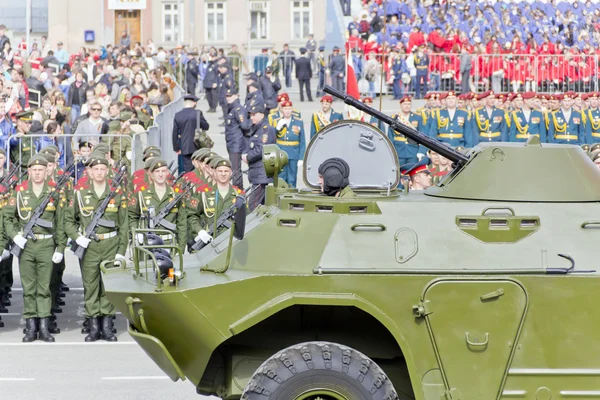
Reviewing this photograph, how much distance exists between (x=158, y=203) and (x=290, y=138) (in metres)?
6.67

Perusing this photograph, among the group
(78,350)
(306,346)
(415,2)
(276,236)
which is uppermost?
(415,2)

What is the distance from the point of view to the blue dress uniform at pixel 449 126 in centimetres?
2131

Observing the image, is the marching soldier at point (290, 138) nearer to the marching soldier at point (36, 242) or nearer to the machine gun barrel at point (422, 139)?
the marching soldier at point (36, 242)

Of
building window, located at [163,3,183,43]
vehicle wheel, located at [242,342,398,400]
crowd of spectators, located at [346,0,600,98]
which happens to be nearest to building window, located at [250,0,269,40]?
building window, located at [163,3,183,43]

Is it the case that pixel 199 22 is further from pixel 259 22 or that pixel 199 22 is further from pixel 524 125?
pixel 524 125

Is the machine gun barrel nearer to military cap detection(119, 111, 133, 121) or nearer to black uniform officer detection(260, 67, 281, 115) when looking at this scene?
military cap detection(119, 111, 133, 121)

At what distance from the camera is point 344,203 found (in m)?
9.05

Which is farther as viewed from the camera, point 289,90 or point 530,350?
point 289,90

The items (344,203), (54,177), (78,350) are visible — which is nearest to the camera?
(344,203)

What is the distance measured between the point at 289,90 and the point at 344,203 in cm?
2499

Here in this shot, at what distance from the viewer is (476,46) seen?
30875mm

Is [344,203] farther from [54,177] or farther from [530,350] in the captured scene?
[54,177]

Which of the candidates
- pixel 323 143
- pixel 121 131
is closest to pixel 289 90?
pixel 121 131

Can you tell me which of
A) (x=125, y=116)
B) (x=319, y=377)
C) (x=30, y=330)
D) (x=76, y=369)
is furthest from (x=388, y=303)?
(x=125, y=116)
